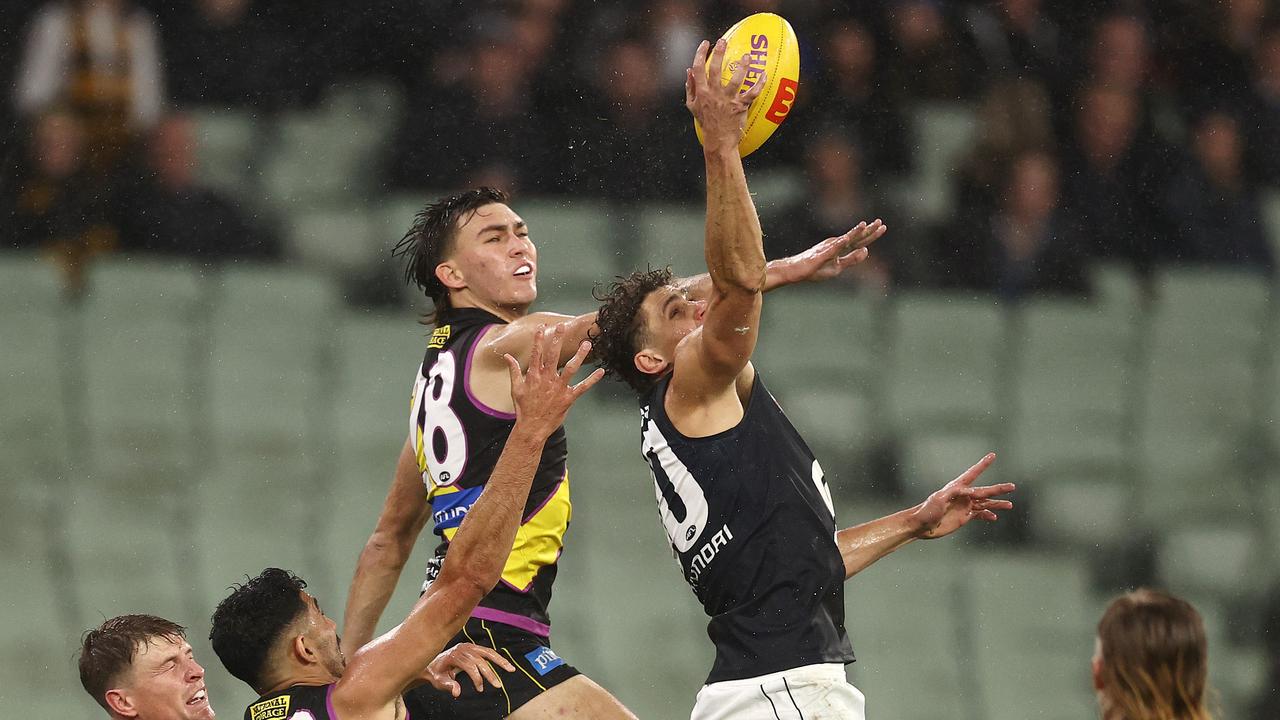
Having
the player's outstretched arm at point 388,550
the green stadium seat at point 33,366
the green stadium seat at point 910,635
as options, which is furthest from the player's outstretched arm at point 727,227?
the green stadium seat at point 33,366

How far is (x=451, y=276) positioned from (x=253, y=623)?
136cm

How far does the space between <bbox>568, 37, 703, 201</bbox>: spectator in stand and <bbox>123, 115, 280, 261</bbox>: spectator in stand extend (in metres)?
1.79

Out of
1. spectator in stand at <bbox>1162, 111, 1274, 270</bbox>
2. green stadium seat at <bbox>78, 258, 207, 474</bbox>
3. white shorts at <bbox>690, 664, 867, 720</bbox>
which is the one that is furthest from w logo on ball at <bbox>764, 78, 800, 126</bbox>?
spectator in stand at <bbox>1162, 111, 1274, 270</bbox>

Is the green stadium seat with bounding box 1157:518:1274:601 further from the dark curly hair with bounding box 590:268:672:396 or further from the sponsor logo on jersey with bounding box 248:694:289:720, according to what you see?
the sponsor logo on jersey with bounding box 248:694:289:720

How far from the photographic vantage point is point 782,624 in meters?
3.50

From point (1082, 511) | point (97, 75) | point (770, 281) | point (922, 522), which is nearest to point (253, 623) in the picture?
point (770, 281)

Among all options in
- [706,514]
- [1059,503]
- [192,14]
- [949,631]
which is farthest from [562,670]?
[192,14]

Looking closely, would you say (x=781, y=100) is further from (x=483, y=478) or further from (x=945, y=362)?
(x=945, y=362)

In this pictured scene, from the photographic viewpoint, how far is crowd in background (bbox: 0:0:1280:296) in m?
7.62

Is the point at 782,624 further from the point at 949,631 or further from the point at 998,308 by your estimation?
the point at 998,308

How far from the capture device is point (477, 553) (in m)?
3.30

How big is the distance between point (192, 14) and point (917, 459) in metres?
4.59

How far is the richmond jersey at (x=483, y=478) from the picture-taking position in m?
4.09

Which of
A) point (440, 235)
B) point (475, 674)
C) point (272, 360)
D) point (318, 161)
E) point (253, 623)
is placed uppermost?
point (318, 161)
